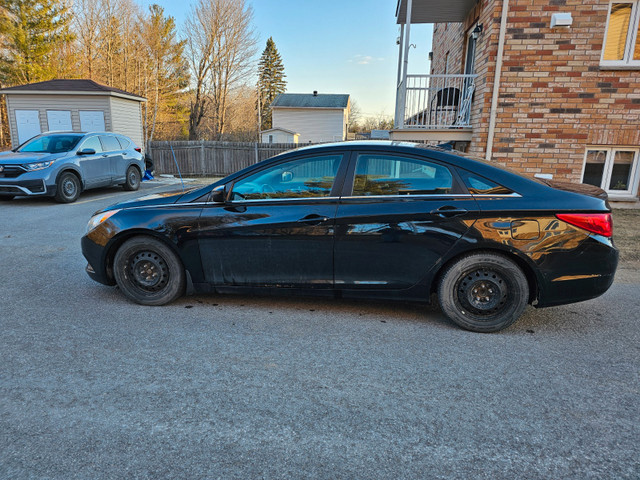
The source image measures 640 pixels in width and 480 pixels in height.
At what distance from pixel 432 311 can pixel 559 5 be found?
744 cm

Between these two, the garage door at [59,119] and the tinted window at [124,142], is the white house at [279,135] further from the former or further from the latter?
the tinted window at [124,142]

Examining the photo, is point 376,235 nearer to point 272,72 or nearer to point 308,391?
point 308,391

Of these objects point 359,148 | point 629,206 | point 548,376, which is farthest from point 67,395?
point 629,206

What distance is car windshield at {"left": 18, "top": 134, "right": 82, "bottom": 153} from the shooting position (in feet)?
33.9

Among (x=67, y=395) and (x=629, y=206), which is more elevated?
(x=629, y=206)

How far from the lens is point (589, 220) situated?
3254mm

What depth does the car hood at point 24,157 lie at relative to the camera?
9.33 meters

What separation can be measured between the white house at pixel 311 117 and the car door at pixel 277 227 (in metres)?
38.9

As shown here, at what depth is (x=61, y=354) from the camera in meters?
2.99

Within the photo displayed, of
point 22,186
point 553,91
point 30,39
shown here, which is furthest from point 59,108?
point 553,91

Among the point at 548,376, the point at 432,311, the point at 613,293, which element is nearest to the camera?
the point at 548,376

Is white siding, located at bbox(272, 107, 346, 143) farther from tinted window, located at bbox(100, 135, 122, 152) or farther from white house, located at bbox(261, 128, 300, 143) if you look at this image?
tinted window, located at bbox(100, 135, 122, 152)

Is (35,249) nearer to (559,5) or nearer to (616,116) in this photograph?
(559,5)

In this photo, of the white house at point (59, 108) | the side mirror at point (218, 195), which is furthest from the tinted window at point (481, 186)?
the white house at point (59, 108)
